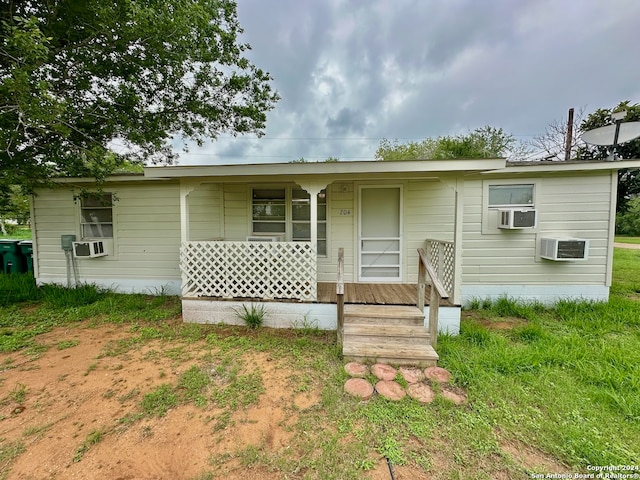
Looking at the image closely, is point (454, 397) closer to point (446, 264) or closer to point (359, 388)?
point (359, 388)

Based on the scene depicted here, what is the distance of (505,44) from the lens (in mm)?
8828

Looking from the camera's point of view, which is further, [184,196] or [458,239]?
[184,196]

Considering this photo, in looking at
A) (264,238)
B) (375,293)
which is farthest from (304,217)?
(375,293)

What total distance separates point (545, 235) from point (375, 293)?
346cm

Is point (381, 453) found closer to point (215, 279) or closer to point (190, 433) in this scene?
point (190, 433)

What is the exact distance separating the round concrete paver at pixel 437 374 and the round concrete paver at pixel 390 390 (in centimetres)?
40

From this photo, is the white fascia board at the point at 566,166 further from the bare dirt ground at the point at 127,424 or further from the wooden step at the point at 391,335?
the bare dirt ground at the point at 127,424

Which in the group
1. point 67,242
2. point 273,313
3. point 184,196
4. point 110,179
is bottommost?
point 273,313

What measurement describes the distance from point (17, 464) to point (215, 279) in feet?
8.60

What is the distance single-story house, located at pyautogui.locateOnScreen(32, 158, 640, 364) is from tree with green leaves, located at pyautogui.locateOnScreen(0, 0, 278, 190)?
0.89m

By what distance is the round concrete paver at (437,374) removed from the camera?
270cm

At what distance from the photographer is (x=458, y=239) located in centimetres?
398

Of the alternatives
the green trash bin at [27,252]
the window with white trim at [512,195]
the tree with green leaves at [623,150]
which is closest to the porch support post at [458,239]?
the window with white trim at [512,195]

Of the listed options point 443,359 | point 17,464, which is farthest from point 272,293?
Result: point 17,464
